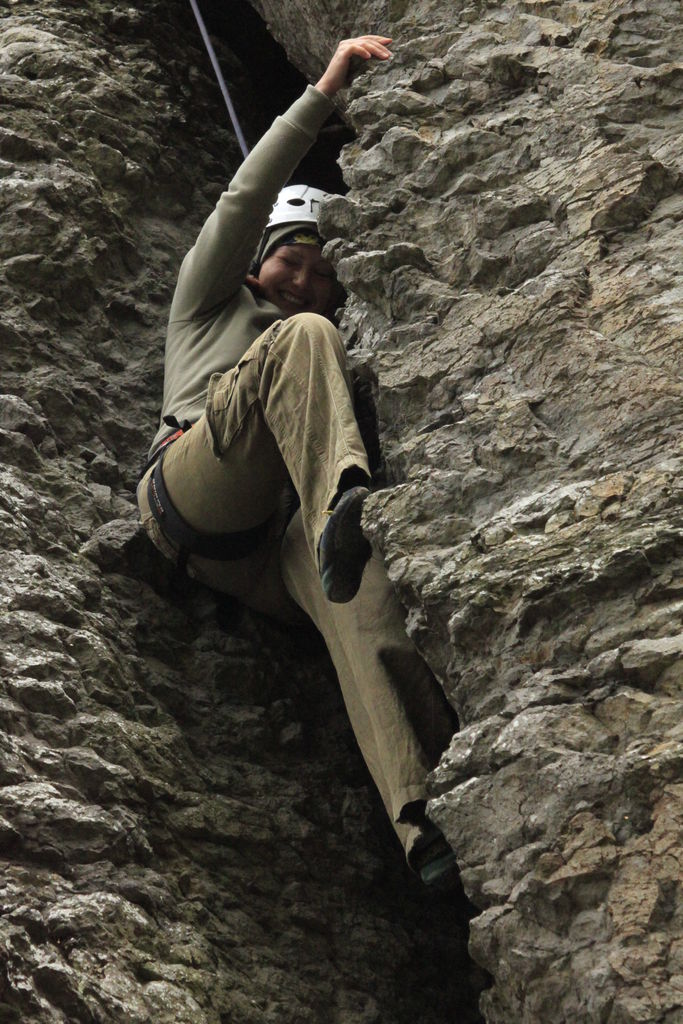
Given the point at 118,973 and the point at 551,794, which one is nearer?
the point at 551,794

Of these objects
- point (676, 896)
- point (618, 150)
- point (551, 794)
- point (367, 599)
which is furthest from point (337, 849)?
point (618, 150)

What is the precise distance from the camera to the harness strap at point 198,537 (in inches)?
159

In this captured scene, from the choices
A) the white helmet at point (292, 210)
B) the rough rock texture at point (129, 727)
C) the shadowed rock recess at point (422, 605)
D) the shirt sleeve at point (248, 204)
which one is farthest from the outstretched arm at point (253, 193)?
the rough rock texture at point (129, 727)

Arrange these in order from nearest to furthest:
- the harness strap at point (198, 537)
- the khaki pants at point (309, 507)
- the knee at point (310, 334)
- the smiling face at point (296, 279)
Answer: the khaki pants at point (309, 507) < the knee at point (310, 334) < the harness strap at point (198, 537) < the smiling face at point (296, 279)

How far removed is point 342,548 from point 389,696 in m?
0.45

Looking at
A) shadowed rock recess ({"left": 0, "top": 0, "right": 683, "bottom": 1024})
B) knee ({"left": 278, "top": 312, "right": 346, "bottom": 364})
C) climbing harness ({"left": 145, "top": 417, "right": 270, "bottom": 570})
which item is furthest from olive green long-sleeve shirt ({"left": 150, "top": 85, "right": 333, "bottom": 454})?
knee ({"left": 278, "top": 312, "right": 346, "bottom": 364})

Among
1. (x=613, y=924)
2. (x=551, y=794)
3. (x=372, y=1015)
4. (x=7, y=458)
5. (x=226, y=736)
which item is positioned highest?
(x=7, y=458)

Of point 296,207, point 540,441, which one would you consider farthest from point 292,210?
point 540,441

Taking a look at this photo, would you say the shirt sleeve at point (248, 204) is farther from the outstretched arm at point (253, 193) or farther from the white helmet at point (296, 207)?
the white helmet at point (296, 207)

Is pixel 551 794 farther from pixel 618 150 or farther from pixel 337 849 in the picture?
pixel 618 150

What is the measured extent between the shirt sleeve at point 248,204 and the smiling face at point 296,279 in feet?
0.58

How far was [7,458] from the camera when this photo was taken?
4230 millimetres

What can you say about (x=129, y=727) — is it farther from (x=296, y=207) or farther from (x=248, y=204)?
(x=296, y=207)

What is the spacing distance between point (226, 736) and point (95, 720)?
565mm
